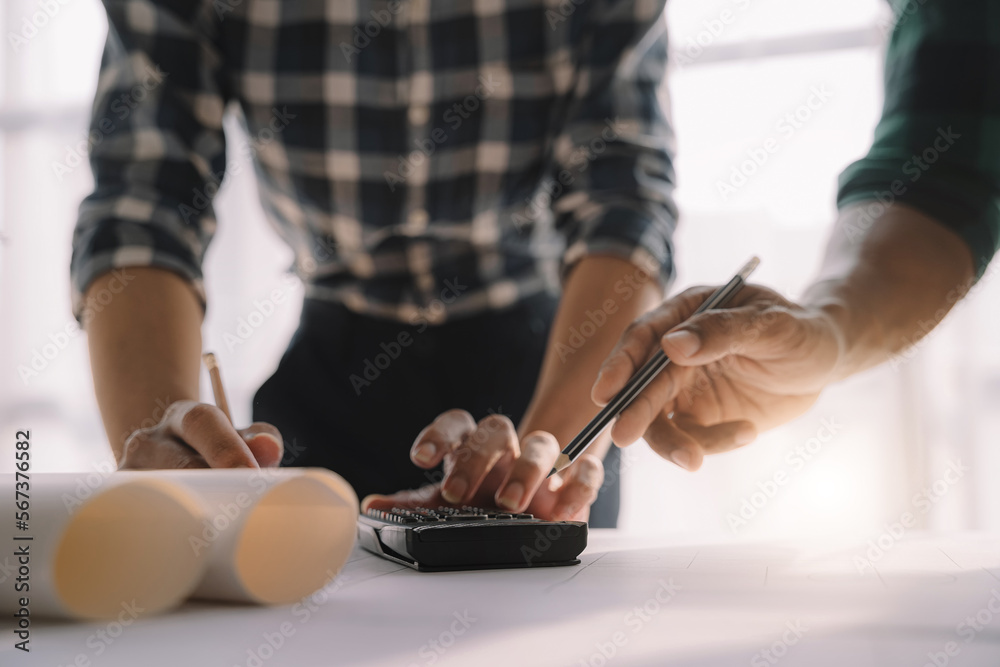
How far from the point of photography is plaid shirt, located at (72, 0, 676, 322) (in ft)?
2.82

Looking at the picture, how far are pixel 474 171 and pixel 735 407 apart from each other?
377 millimetres

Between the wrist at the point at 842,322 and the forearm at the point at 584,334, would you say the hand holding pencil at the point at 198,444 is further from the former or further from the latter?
the wrist at the point at 842,322

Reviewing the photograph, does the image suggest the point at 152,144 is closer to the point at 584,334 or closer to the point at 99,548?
the point at 584,334

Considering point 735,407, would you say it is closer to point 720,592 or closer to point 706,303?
point 706,303

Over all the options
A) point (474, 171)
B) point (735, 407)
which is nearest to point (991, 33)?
point (735, 407)

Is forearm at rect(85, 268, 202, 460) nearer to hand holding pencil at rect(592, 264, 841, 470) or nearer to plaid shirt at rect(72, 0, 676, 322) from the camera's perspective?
plaid shirt at rect(72, 0, 676, 322)

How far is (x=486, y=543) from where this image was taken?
0.48 metres

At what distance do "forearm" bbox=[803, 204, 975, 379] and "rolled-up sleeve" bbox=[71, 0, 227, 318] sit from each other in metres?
0.64

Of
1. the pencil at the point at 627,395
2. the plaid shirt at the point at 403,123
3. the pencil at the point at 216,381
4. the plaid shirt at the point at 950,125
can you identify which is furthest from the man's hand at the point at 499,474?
the plaid shirt at the point at 950,125

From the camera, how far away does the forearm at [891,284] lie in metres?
0.68

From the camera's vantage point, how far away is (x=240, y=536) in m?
0.36

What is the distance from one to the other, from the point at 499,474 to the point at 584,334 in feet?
0.60

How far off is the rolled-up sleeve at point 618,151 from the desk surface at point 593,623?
0.43m

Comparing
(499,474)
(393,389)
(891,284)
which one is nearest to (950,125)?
(891,284)
